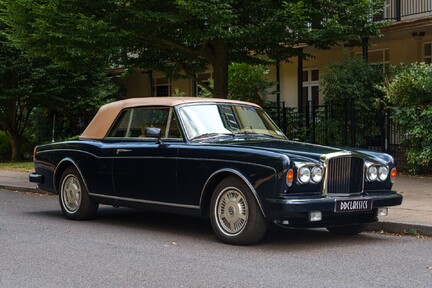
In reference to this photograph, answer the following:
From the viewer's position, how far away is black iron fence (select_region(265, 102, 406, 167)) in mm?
16797

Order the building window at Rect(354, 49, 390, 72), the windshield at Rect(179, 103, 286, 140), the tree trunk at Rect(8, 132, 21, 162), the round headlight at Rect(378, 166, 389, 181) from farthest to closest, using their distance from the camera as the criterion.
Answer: the tree trunk at Rect(8, 132, 21, 162)
the building window at Rect(354, 49, 390, 72)
the windshield at Rect(179, 103, 286, 140)
the round headlight at Rect(378, 166, 389, 181)

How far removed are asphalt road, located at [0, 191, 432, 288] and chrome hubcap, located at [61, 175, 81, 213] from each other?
29cm

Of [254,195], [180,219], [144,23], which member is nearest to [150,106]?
[180,219]

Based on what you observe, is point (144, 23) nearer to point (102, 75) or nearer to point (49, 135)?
point (102, 75)

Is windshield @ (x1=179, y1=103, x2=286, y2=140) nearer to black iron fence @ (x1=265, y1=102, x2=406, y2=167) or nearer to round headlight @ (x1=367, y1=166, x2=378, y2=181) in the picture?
round headlight @ (x1=367, y1=166, x2=378, y2=181)

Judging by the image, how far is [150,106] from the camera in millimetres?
9203

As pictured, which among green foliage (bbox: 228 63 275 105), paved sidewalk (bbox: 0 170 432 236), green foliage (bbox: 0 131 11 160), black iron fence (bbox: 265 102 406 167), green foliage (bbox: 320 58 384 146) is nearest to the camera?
paved sidewalk (bbox: 0 170 432 236)

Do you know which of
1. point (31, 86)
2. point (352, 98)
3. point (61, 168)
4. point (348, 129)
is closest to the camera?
point (61, 168)

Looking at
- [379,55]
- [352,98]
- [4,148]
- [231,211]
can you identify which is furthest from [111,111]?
[4,148]

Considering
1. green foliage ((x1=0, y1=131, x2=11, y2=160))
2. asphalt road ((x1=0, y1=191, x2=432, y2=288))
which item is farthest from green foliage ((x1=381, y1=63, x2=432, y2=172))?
green foliage ((x1=0, y1=131, x2=11, y2=160))

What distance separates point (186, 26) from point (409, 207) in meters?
6.76

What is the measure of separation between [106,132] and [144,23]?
5.19 m

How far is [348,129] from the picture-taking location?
17.8 m

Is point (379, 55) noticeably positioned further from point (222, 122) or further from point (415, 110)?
point (222, 122)
